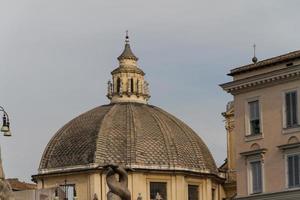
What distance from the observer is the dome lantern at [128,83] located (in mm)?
127375

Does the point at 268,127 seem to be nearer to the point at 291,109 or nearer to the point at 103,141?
the point at 291,109

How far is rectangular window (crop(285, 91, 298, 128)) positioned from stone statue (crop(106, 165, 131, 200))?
23.6 m

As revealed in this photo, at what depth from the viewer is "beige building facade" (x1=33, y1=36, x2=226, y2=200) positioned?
117062mm

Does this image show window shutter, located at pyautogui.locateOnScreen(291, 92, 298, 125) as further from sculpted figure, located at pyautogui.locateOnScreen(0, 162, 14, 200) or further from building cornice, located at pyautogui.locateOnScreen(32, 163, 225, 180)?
building cornice, located at pyautogui.locateOnScreen(32, 163, 225, 180)

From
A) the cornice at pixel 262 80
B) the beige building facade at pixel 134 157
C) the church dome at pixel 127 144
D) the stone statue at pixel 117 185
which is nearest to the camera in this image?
the stone statue at pixel 117 185

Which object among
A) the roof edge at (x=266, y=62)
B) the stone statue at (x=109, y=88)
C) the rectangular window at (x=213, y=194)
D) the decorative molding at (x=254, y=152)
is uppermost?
the stone statue at (x=109, y=88)

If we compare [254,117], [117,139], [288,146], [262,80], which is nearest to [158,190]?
[117,139]

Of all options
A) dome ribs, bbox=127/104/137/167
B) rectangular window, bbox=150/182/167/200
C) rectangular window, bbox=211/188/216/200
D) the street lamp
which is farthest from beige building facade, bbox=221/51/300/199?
rectangular window, bbox=211/188/216/200

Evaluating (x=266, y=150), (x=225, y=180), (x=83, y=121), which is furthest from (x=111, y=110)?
(x=266, y=150)

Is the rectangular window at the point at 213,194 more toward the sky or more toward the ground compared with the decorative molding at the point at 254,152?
more toward the sky

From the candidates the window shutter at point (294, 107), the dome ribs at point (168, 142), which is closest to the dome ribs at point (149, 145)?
the dome ribs at point (168, 142)

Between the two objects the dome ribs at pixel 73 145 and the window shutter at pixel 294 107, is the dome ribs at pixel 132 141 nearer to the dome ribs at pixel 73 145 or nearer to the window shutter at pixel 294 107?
the dome ribs at pixel 73 145

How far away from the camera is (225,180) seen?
12312cm

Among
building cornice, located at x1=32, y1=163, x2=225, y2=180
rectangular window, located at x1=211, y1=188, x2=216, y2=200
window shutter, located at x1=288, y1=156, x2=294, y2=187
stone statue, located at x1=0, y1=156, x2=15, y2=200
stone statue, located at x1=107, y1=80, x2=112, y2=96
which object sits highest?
stone statue, located at x1=107, y1=80, x2=112, y2=96
